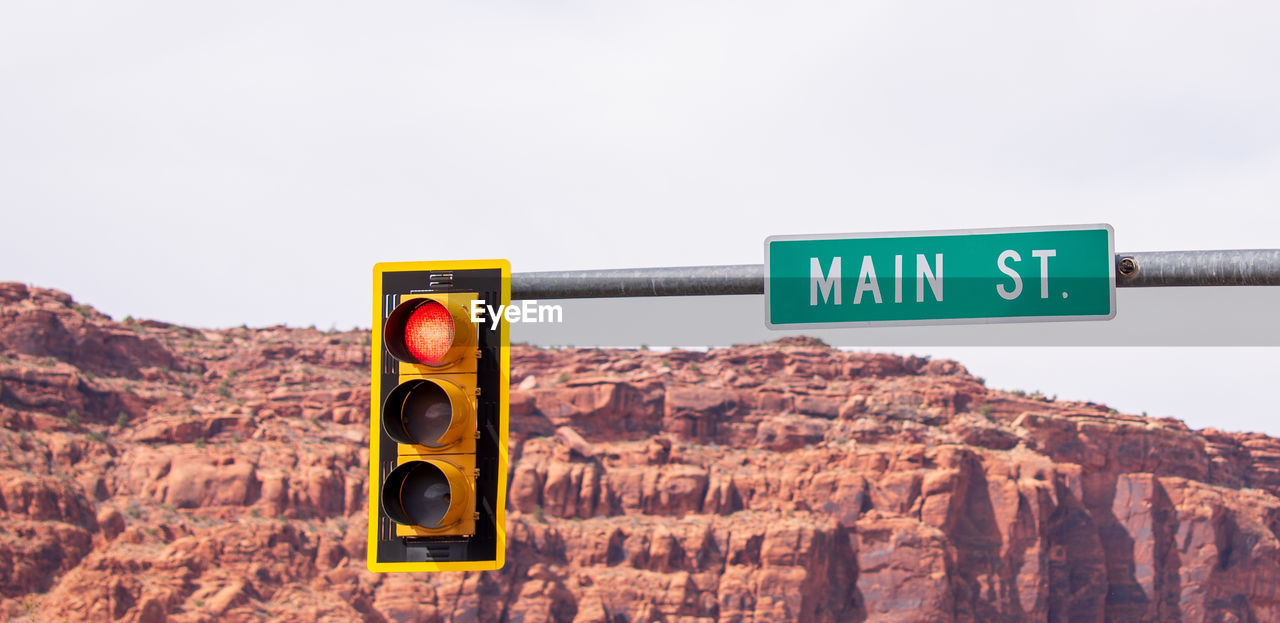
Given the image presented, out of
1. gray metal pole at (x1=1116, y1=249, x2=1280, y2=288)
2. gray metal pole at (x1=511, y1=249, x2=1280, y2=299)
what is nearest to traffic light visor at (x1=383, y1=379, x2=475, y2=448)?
gray metal pole at (x1=511, y1=249, x2=1280, y2=299)

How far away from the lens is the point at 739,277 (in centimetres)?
612

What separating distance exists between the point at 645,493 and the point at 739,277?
8271 cm

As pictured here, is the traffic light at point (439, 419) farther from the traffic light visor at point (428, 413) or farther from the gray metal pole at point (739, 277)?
the gray metal pole at point (739, 277)

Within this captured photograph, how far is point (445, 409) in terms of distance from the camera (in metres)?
5.89

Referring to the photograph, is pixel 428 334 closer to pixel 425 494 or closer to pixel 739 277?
pixel 425 494

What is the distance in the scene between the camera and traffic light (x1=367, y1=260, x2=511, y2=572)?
229 inches

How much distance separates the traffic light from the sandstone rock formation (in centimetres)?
7273

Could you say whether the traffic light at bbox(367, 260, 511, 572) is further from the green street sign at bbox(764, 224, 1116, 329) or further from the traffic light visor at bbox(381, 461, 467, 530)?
the green street sign at bbox(764, 224, 1116, 329)

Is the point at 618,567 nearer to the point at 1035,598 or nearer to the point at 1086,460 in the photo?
the point at 1035,598

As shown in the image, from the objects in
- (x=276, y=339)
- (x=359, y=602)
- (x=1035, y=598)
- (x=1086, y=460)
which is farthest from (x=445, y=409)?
(x=276, y=339)

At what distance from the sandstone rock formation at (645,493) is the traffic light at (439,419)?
72.7 metres

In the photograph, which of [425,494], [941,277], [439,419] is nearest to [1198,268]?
[941,277]

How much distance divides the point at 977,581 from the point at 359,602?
38.0 m

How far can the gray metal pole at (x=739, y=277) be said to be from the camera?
5.72 meters
